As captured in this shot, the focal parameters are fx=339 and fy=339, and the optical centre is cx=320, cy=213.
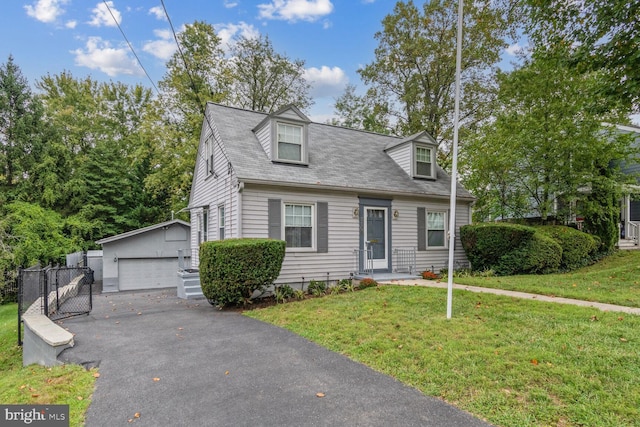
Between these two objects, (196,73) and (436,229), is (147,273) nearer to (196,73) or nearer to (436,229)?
(196,73)

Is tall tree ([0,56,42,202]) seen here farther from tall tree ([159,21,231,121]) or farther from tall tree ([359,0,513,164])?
tall tree ([359,0,513,164])

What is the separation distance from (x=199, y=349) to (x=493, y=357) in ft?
12.8

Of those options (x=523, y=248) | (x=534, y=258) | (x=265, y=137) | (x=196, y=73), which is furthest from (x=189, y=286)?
(x=196, y=73)

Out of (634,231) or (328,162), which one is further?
(634,231)

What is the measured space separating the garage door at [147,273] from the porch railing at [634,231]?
2016cm

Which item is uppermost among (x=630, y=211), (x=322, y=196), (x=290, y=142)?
(x=290, y=142)

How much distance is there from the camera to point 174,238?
15.7 m

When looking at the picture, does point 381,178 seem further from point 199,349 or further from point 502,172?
point 199,349

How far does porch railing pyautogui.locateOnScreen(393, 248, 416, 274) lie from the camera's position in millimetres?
10992

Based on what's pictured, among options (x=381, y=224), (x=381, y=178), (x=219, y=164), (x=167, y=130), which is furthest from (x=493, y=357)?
(x=167, y=130)

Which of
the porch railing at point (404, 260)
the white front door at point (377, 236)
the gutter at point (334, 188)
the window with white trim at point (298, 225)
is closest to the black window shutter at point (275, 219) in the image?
the window with white trim at point (298, 225)

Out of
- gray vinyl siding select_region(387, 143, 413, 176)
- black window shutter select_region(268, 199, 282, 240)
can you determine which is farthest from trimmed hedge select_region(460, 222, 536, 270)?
black window shutter select_region(268, 199, 282, 240)

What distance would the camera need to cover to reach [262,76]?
21.3 m

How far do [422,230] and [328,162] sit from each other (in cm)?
397
